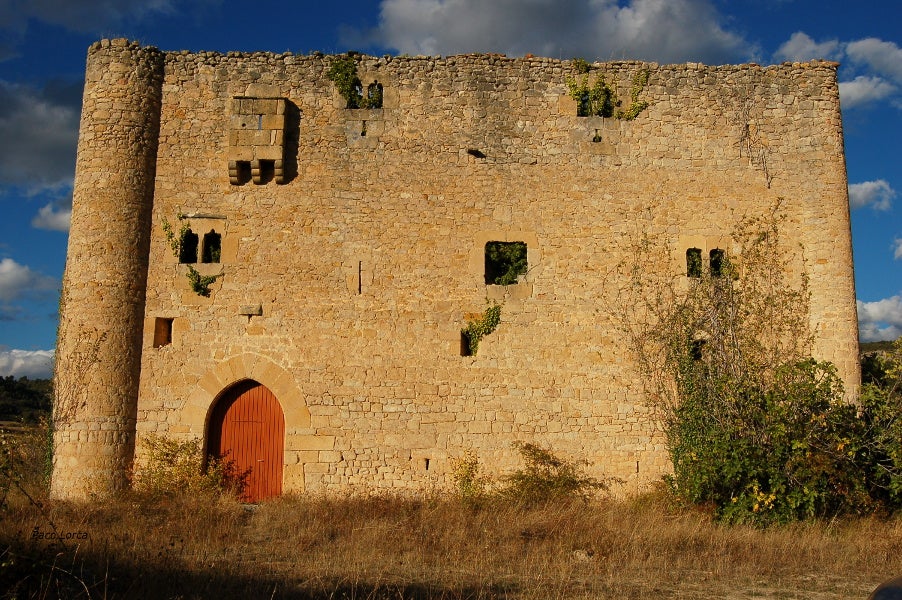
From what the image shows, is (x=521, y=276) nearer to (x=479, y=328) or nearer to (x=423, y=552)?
(x=479, y=328)

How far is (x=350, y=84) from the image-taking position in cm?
1228

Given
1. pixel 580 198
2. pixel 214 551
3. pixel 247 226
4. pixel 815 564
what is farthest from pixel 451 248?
pixel 815 564

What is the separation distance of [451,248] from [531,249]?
1.28 meters

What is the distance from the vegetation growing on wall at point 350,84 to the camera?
12.3 metres

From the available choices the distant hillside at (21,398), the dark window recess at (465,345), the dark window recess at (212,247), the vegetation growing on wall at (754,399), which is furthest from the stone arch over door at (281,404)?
the distant hillside at (21,398)

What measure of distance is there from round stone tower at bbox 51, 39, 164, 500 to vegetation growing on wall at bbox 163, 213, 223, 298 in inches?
14.8

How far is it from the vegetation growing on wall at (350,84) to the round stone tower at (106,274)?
2.91 meters

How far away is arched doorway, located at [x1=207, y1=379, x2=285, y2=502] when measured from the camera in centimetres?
1148

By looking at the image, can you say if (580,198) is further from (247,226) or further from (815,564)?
(815,564)

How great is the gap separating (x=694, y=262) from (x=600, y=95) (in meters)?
3.17

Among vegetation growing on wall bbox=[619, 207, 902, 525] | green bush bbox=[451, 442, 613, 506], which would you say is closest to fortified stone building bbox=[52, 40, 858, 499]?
green bush bbox=[451, 442, 613, 506]

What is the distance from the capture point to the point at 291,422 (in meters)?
11.4

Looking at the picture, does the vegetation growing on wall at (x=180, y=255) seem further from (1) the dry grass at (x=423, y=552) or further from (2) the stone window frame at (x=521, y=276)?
(2) the stone window frame at (x=521, y=276)

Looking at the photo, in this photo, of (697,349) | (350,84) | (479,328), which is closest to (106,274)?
(350,84)
